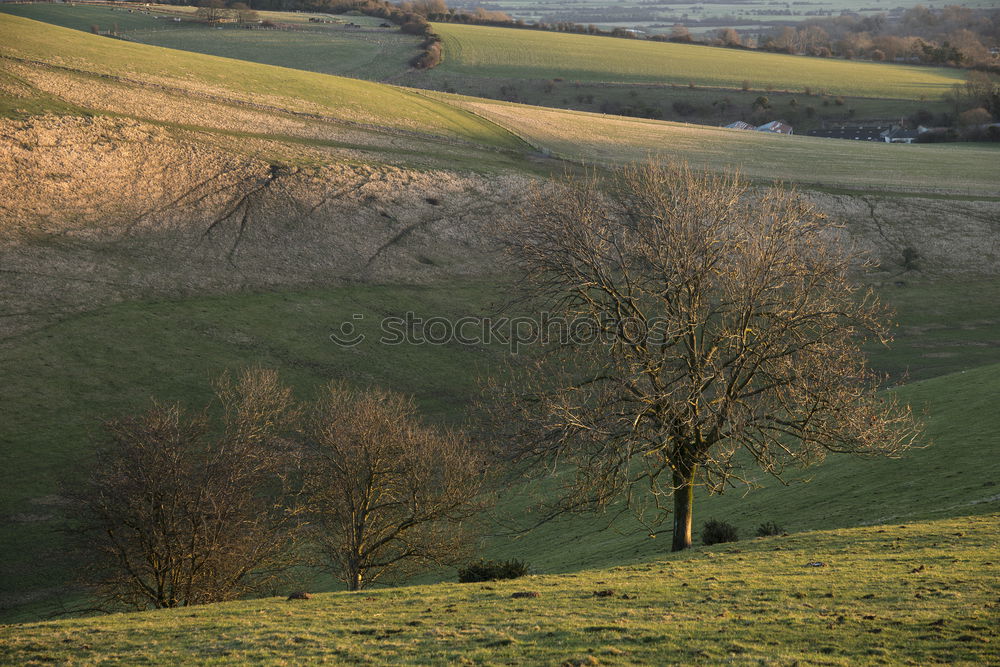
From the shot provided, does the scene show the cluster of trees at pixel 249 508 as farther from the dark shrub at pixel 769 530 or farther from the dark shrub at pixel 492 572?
the dark shrub at pixel 769 530

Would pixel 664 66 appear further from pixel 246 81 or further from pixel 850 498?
pixel 850 498

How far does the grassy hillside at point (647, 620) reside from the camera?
16.4 meters

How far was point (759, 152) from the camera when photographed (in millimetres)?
111500

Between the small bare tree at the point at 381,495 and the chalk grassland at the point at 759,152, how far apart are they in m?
68.9

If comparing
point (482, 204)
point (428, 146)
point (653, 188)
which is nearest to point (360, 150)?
point (428, 146)

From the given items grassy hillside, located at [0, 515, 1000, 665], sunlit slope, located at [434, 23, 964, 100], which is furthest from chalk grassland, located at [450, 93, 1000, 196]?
grassy hillside, located at [0, 515, 1000, 665]

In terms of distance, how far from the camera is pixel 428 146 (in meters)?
95.9

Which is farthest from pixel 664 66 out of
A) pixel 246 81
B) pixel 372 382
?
pixel 372 382

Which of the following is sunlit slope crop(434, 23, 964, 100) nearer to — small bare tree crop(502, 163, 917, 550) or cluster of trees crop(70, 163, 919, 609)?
cluster of trees crop(70, 163, 919, 609)

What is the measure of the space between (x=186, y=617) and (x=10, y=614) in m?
18.0

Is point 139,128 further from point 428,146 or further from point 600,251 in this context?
point 600,251

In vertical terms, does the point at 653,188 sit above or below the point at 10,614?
above

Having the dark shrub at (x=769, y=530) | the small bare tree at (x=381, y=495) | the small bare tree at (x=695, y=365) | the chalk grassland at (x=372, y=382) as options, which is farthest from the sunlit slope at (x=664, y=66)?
the dark shrub at (x=769, y=530)

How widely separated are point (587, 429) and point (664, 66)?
525 feet
